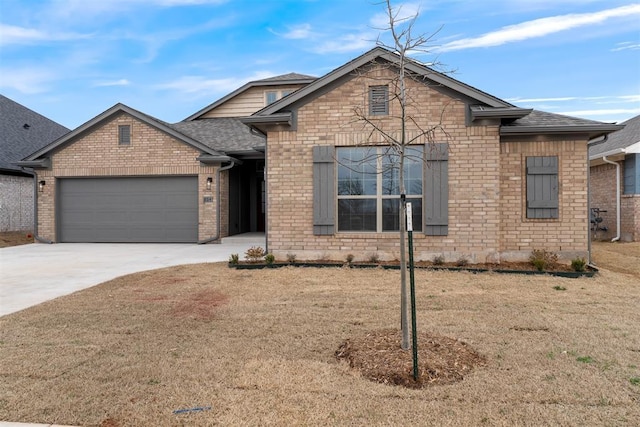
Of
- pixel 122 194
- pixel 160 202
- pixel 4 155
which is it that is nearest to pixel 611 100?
pixel 160 202

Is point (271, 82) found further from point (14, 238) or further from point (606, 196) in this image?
point (606, 196)

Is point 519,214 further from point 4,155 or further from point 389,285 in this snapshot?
point 4,155

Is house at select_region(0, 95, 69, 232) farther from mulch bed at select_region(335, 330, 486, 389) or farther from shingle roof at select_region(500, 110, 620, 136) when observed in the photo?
shingle roof at select_region(500, 110, 620, 136)

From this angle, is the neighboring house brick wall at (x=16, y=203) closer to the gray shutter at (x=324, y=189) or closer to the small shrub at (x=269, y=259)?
the small shrub at (x=269, y=259)

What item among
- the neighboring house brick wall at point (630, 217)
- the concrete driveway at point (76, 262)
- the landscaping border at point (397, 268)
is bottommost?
the concrete driveway at point (76, 262)

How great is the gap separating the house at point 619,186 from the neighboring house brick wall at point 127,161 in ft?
45.2

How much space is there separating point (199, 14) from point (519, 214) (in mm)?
12895

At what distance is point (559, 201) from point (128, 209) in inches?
544

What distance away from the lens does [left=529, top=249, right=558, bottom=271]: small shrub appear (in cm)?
796

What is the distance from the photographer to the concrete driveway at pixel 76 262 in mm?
6895

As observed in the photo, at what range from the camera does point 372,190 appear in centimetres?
898

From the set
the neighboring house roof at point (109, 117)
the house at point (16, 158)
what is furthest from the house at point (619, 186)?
the house at point (16, 158)

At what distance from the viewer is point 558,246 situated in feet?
29.2

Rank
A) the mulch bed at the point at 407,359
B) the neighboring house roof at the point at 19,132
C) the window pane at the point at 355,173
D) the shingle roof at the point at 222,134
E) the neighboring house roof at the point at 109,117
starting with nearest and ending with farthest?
the mulch bed at the point at 407,359 → the window pane at the point at 355,173 → the neighboring house roof at the point at 109,117 → the shingle roof at the point at 222,134 → the neighboring house roof at the point at 19,132
